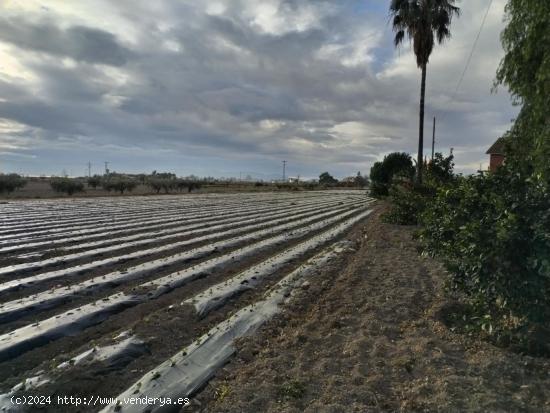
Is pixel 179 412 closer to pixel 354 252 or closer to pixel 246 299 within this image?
pixel 246 299

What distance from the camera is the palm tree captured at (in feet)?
65.5

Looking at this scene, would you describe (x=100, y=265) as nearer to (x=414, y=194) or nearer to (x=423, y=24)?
(x=414, y=194)

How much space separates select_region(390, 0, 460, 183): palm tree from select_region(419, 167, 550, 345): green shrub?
15.9 m

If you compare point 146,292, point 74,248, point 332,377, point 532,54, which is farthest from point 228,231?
point 332,377

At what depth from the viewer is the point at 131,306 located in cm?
571

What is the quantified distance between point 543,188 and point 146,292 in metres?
5.12

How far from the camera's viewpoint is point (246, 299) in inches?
242

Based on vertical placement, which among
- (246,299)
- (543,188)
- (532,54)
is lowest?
(246,299)

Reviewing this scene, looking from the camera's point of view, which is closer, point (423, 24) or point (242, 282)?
point (242, 282)

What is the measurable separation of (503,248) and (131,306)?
4.48 meters

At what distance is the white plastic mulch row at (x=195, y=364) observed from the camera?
10.7ft

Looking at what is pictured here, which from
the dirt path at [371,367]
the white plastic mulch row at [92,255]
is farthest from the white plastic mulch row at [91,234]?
the dirt path at [371,367]

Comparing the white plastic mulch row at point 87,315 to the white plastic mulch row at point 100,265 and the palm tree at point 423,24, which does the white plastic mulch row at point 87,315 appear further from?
the palm tree at point 423,24

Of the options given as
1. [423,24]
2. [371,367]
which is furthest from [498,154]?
[371,367]
